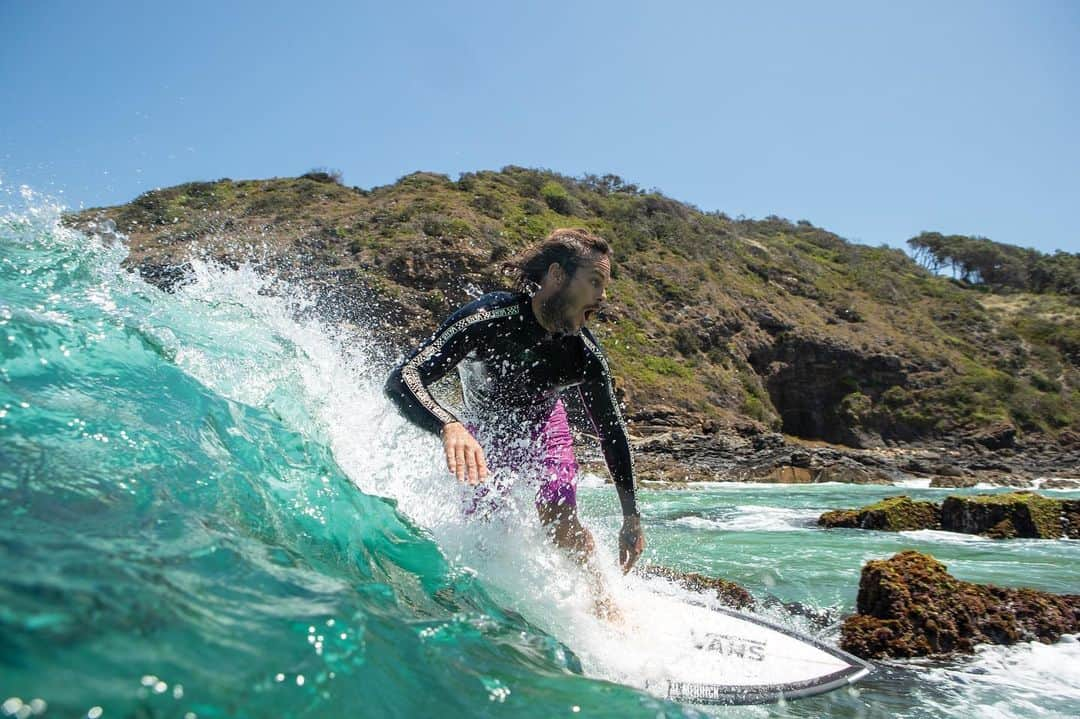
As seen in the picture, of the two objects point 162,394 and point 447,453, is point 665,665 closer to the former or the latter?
point 447,453

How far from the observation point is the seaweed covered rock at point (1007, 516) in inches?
358

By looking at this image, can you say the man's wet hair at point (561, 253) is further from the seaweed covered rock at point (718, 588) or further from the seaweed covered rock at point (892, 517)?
the seaweed covered rock at point (892, 517)

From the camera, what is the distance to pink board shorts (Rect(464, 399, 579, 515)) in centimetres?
332

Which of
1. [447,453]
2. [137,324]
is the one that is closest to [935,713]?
[447,453]

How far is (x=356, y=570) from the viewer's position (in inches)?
87.2

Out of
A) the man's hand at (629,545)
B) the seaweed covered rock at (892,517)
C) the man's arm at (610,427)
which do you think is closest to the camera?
the man's hand at (629,545)

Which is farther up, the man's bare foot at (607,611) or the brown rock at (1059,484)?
the man's bare foot at (607,611)

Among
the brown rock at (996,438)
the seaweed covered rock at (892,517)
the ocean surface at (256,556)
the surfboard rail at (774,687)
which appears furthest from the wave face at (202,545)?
the brown rock at (996,438)

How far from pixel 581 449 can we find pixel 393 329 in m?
10.2

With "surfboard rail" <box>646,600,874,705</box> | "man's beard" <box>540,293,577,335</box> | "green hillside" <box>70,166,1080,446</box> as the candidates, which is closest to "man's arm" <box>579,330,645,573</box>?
"man's beard" <box>540,293,577,335</box>

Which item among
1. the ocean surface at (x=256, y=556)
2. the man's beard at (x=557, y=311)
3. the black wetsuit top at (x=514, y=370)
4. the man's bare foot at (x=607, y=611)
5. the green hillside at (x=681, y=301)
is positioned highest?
the green hillside at (x=681, y=301)

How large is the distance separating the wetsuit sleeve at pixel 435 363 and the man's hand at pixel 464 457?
0.39ft

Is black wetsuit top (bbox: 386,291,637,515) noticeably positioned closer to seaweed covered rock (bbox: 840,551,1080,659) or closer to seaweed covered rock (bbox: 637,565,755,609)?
seaweed covered rock (bbox: 637,565,755,609)

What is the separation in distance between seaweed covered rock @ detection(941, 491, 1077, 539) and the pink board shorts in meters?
8.23
